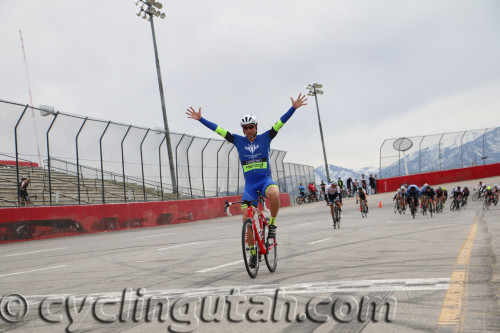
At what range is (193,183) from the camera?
28562mm

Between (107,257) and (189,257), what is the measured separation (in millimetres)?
1882

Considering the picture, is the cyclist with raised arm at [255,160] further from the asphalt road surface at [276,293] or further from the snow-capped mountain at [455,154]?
the snow-capped mountain at [455,154]

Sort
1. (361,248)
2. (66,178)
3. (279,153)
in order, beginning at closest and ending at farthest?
(361,248)
(66,178)
(279,153)

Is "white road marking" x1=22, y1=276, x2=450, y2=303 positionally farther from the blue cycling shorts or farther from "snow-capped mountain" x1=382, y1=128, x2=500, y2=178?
"snow-capped mountain" x1=382, y1=128, x2=500, y2=178

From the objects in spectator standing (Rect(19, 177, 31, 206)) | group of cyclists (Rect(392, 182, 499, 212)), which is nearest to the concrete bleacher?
spectator standing (Rect(19, 177, 31, 206))

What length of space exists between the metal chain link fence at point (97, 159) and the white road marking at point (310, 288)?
1422cm

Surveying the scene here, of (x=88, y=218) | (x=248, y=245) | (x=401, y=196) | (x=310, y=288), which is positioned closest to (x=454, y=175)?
(x=401, y=196)

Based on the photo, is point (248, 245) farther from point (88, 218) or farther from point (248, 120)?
point (88, 218)

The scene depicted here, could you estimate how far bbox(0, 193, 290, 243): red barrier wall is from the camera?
1738cm

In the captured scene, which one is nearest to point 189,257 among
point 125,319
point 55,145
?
point 125,319

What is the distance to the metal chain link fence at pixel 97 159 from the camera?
18328mm

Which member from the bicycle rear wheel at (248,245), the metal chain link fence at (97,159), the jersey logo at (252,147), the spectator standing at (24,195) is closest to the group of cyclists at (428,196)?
the metal chain link fence at (97,159)

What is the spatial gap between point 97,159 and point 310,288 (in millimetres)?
18018

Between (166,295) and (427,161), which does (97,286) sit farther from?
(427,161)
